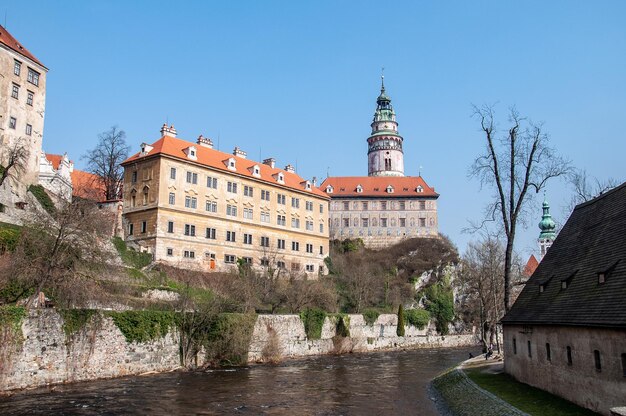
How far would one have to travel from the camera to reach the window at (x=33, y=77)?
47438 mm

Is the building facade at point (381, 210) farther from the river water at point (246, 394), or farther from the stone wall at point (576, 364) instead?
the stone wall at point (576, 364)

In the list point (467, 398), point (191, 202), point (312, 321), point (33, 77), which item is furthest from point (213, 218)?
point (467, 398)

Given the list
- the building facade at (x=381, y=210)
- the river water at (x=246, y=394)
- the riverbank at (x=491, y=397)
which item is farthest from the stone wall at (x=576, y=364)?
the building facade at (x=381, y=210)

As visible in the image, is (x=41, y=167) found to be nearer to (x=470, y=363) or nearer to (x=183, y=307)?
(x=183, y=307)

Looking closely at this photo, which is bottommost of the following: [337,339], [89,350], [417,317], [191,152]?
[337,339]

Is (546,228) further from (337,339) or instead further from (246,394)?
(246,394)

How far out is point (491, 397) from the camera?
63.4 feet

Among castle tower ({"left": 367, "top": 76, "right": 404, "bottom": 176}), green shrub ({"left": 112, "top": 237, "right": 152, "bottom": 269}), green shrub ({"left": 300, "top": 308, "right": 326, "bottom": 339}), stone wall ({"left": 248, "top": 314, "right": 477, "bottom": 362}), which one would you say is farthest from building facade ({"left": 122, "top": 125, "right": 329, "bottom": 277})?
castle tower ({"left": 367, "top": 76, "right": 404, "bottom": 176})

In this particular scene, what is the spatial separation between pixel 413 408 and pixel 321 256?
148 feet

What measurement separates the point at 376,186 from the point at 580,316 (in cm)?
7304

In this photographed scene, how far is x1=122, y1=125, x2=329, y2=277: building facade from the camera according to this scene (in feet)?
167

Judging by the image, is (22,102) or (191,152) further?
(191,152)

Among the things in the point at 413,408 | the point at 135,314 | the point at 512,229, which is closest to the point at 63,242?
the point at 135,314

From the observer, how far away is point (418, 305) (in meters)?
66.6
